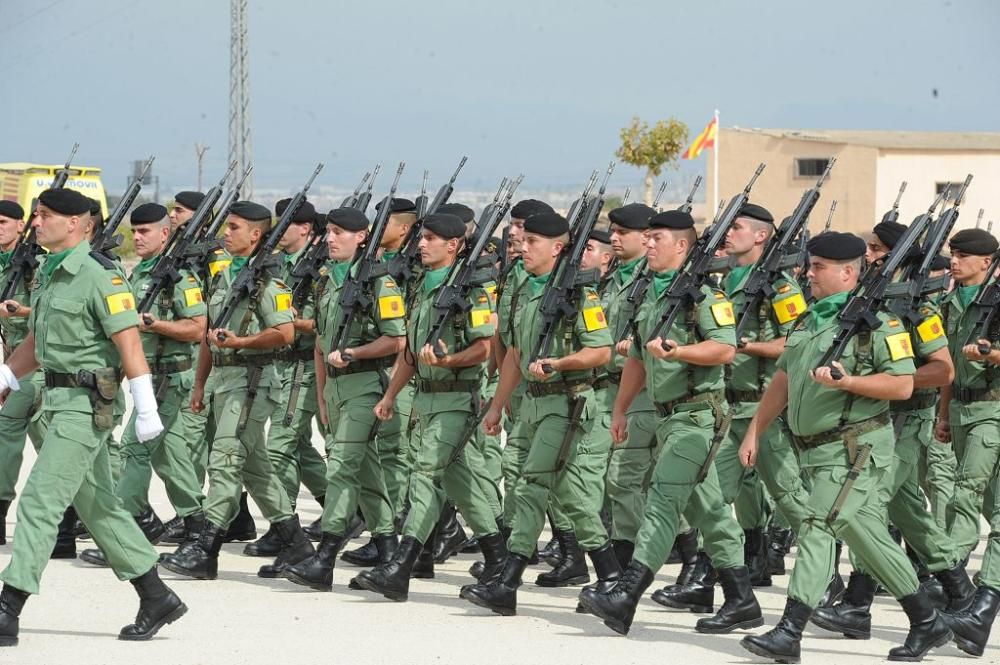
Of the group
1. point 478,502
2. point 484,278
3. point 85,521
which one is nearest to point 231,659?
point 85,521

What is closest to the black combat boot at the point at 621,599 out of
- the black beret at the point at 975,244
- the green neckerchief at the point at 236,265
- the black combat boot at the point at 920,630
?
the black combat boot at the point at 920,630

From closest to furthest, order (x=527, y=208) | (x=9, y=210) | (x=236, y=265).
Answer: (x=236, y=265)
(x=527, y=208)
(x=9, y=210)

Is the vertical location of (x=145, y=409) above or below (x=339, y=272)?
below

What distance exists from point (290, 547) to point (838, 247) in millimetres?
3589

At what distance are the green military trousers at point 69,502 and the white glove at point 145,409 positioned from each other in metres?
0.19

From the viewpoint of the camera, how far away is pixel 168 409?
31.0 ft

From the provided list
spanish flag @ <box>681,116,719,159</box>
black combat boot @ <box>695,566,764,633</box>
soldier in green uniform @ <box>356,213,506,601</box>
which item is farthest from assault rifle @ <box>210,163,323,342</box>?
spanish flag @ <box>681,116,719,159</box>

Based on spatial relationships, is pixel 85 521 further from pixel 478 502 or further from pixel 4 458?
pixel 4 458

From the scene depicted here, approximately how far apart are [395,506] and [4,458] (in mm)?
2397

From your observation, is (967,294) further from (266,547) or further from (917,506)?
(266,547)

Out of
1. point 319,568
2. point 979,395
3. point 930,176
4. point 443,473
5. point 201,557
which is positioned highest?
point 930,176

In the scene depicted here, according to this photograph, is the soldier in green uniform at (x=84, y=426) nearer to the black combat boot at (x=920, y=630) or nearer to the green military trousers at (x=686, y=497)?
the green military trousers at (x=686, y=497)

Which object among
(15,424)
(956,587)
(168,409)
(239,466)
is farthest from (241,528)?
(956,587)

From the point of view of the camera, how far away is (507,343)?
8.57 metres
